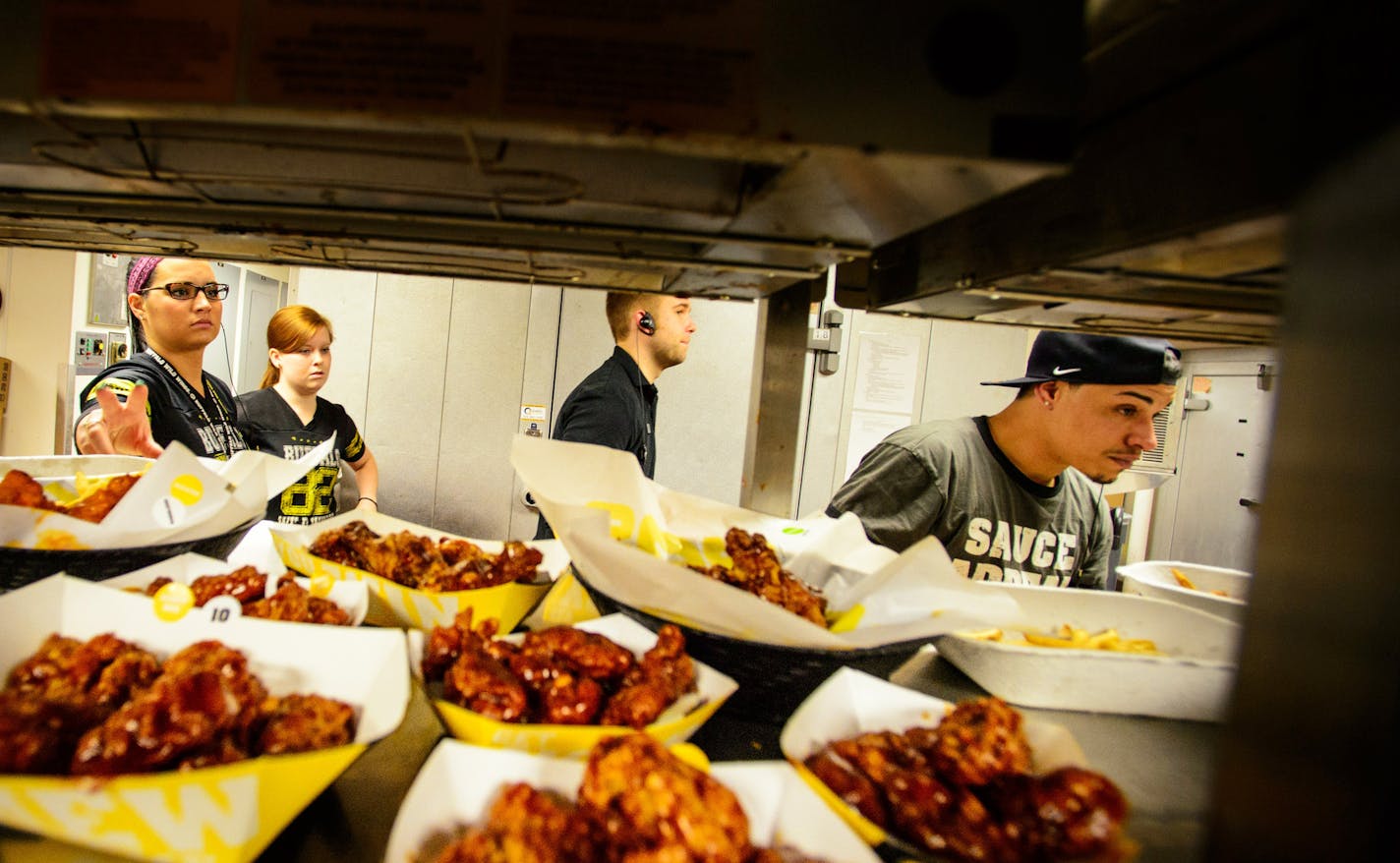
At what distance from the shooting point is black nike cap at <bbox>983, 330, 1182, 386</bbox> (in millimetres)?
2033

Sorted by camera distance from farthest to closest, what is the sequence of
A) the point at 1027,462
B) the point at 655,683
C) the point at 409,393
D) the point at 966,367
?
the point at 966,367, the point at 409,393, the point at 1027,462, the point at 655,683

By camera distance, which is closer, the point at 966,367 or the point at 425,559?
the point at 425,559

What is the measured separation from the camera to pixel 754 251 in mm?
991

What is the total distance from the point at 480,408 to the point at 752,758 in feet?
12.3

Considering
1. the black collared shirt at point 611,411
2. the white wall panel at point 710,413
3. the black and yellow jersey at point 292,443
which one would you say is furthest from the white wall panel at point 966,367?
the black and yellow jersey at point 292,443

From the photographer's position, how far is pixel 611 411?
2.49 m

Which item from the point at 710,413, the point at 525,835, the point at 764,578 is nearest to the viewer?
the point at 525,835

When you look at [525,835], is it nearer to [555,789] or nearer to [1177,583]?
[555,789]

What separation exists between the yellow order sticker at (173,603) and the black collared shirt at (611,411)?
151 centimetres

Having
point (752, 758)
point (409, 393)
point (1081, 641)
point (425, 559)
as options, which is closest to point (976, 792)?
point (752, 758)

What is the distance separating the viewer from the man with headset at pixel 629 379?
2.48m

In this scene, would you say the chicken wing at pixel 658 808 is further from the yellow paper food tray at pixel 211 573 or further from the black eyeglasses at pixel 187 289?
the black eyeglasses at pixel 187 289

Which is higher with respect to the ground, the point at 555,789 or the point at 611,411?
the point at 611,411

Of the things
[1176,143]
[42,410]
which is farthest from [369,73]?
[42,410]
